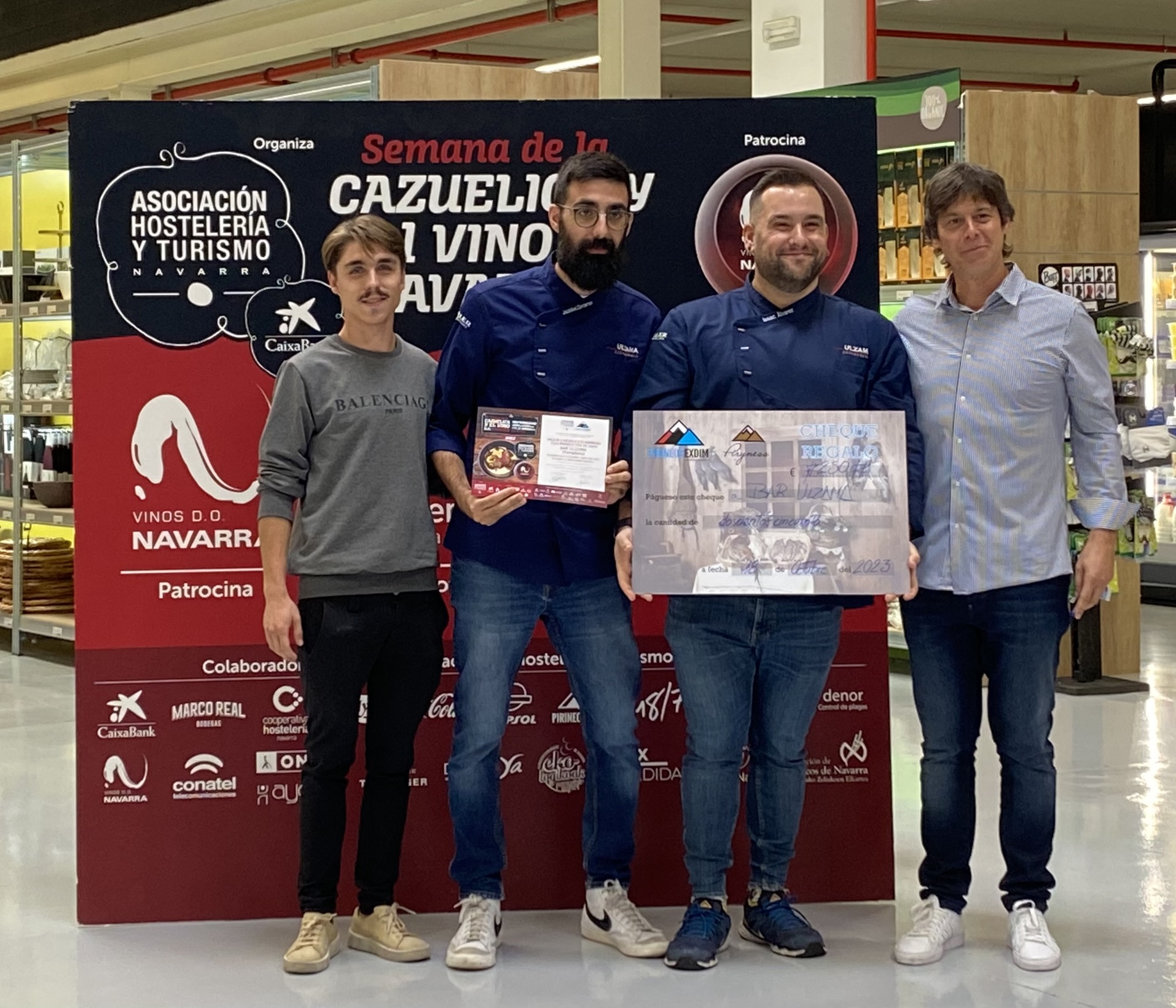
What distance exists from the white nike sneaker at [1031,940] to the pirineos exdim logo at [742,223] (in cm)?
150

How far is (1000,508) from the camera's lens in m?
3.44

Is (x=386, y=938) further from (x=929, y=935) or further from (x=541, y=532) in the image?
(x=929, y=935)

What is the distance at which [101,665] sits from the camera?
392 centimetres

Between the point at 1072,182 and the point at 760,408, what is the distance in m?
4.64

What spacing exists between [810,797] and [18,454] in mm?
5821

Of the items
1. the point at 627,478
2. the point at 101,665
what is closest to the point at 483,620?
the point at 627,478

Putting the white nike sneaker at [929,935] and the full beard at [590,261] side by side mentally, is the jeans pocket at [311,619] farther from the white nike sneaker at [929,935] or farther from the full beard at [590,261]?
the white nike sneaker at [929,935]

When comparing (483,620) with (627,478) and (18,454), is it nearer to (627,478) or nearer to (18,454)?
(627,478)

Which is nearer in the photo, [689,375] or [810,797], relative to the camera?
[689,375]

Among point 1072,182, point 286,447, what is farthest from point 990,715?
point 1072,182

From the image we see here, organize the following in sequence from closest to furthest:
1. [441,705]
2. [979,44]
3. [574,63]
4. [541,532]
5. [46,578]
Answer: [541,532]
[441,705]
[46,578]
[574,63]
[979,44]

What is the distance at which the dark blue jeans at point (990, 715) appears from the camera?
11.4 feet

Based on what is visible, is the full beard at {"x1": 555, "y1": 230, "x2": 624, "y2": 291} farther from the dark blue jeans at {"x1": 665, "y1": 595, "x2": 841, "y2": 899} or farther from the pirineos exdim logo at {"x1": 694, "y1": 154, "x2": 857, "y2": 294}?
the dark blue jeans at {"x1": 665, "y1": 595, "x2": 841, "y2": 899}

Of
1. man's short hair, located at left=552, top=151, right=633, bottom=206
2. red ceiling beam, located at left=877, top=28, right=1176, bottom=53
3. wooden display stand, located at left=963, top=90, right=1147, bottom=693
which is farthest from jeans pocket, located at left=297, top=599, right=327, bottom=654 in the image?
red ceiling beam, located at left=877, top=28, right=1176, bottom=53
